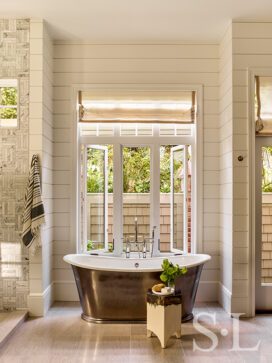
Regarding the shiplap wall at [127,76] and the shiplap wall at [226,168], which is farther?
the shiplap wall at [127,76]

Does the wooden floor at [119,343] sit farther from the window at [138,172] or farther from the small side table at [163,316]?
the window at [138,172]

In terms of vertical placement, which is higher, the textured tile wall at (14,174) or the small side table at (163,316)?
the textured tile wall at (14,174)

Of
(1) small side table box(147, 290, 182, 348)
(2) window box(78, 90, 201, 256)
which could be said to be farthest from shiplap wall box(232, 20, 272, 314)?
(1) small side table box(147, 290, 182, 348)

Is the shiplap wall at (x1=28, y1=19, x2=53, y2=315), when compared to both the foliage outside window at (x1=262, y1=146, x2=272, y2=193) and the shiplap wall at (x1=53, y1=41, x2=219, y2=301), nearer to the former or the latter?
the shiplap wall at (x1=53, y1=41, x2=219, y2=301)

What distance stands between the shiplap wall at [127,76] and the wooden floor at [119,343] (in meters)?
1.12

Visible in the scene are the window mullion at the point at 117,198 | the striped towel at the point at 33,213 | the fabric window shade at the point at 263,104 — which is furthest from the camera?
the window mullion at the point at 117,198

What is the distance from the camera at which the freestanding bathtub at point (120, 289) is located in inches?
167

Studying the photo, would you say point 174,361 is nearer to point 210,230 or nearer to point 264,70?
point 210,230

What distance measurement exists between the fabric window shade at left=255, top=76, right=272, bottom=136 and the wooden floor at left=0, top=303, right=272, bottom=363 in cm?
201

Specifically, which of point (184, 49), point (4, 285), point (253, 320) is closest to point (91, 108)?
point (184, 49)

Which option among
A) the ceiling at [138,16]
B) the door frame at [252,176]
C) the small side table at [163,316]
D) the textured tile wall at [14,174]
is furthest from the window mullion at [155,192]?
the textured tile wall at [14,174]

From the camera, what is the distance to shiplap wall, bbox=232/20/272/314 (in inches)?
181

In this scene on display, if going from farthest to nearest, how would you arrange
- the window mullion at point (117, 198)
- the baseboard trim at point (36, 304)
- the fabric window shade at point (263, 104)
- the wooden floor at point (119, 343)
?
the window mullion at point (117, 198) < the fabric window shade at point (263, 104) < the baseboard trim at point (36, 304) < the wooden floor at point (119, 343)

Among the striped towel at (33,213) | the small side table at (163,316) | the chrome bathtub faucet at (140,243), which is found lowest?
the small side table at (163,316)
